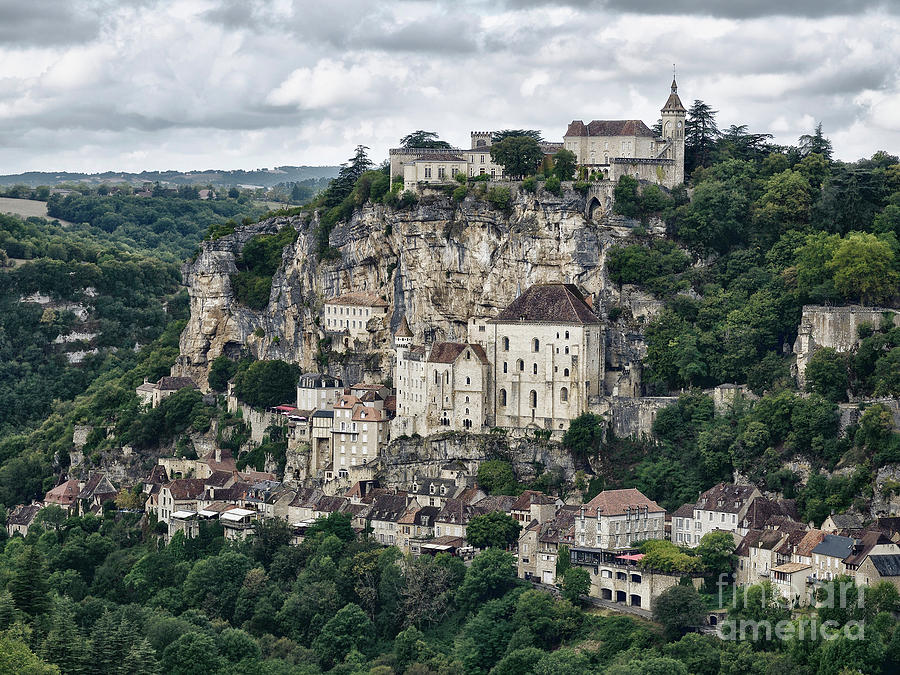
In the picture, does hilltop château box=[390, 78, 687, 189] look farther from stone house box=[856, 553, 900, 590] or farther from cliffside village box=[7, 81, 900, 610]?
Result: stone house box=[856, 553, 900, 590]

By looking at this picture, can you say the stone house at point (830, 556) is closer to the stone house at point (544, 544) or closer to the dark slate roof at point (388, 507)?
the stone house at point (544, 544)

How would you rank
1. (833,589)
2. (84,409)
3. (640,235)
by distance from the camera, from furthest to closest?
(84,409)
(640,235)
(833,589)

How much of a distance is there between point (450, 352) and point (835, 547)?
2689 cm

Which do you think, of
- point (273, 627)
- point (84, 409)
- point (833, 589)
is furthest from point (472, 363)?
point (84, 409)

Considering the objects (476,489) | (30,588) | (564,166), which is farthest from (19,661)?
(564,166)

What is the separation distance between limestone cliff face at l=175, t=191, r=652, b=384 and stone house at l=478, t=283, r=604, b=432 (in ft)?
14.3

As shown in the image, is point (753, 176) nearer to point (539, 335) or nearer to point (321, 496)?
point (539, 335)

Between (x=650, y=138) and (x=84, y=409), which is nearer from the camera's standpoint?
(x=650, y=138)

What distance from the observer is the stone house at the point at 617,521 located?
75875mm

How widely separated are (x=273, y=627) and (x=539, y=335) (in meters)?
20.2

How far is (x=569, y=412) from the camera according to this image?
3410 inches

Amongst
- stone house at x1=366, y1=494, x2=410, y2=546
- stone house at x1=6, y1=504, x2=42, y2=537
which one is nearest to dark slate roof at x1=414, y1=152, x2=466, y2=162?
stone house at x1=366, y1=494, x2=410, y2=546

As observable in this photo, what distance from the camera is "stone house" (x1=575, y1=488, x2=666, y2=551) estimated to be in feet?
249

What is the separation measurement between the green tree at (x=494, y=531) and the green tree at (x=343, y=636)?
652cm
